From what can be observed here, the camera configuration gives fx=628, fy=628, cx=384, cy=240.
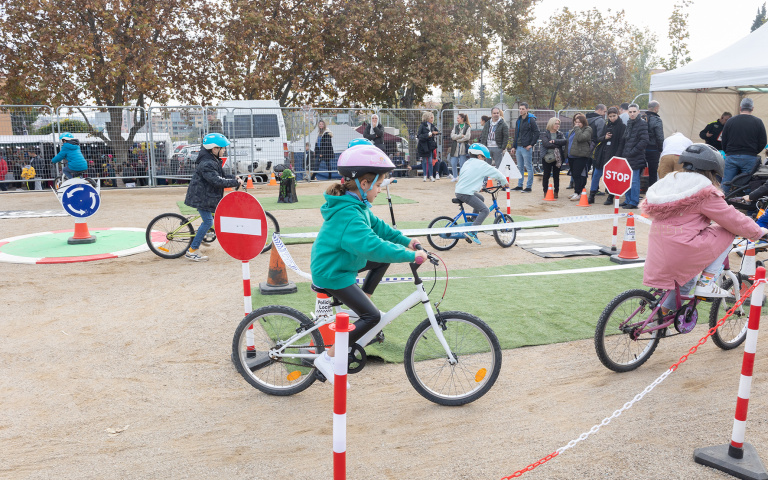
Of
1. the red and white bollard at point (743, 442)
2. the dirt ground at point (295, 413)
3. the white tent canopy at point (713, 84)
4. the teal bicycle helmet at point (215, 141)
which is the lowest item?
the dirt ground at point (295, 413)

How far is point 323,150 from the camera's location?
67.5 ft

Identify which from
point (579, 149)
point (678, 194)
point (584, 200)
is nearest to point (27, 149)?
point (579, 149)

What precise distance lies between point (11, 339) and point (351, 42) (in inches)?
855

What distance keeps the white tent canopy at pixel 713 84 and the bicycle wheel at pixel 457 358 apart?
36.8ft

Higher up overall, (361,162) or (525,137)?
(525,137)

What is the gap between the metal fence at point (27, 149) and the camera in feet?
57.5

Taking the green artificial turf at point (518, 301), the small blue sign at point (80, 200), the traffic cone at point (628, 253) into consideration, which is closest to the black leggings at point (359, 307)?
the green artificial turf at point (518, 301)

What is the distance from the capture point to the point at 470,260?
9.23m

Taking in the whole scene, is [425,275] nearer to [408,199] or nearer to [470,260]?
[470,260]

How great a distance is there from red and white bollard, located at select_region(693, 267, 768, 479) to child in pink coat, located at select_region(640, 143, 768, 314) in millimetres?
1044

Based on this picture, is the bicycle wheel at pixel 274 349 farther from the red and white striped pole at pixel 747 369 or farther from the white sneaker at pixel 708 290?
the white sneaker at pixel 708 290

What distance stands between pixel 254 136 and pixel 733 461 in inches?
704

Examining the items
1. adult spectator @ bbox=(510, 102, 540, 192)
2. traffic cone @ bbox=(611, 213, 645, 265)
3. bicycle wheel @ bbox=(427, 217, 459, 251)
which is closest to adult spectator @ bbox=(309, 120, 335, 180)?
adult spectator @ bbox=(510, 102, 540, 192)

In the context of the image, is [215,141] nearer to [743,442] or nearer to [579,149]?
[743,442]
